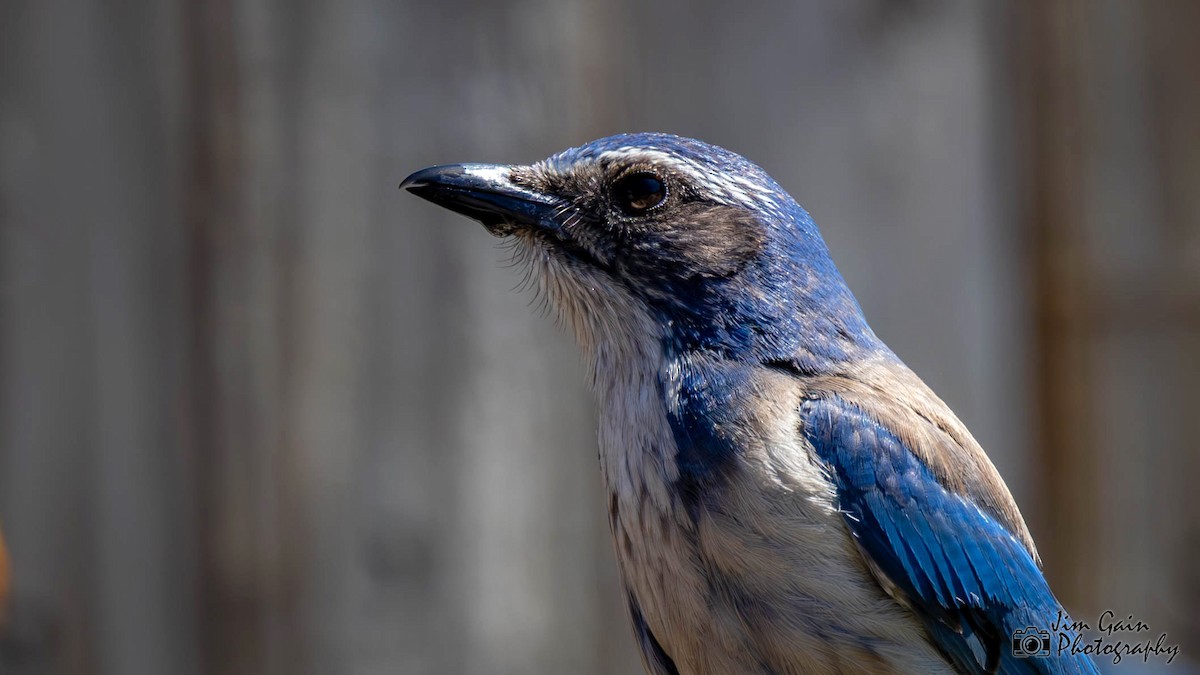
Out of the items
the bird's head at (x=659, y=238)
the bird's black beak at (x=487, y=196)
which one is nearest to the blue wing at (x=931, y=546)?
the bird's head at (x=659, y=238)

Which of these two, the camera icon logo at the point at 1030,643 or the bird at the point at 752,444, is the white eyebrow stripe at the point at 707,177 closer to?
the bird at the point at 752,444

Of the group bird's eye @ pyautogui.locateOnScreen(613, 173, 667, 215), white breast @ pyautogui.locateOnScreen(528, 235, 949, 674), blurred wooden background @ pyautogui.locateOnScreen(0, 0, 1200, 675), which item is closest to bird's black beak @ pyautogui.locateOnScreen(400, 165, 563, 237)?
bird's eye @ pyautogui.locateOnScreen(613, 173, 667, 215)

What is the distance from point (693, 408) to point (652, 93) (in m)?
1.75

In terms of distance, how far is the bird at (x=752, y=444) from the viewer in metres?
2.09

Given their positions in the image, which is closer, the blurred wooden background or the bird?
the bird

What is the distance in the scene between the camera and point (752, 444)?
7.07ft

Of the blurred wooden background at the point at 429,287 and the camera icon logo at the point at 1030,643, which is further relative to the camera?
the blurred wooden background at the point at 429,287

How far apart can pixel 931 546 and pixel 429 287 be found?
1.94m

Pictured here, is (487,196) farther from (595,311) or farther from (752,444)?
(752,444)

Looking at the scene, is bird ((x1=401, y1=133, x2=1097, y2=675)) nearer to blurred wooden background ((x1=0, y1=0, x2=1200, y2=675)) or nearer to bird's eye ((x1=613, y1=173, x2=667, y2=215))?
bird's eye ((x1=613, y1=173, x2=667, y2=215))

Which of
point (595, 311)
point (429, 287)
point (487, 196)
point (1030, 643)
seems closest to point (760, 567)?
point (1030, 643)

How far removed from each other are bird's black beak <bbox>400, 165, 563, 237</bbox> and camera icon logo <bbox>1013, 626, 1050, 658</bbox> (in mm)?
1320

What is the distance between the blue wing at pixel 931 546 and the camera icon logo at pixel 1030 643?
0.01 m

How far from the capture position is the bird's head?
2.43 meters
